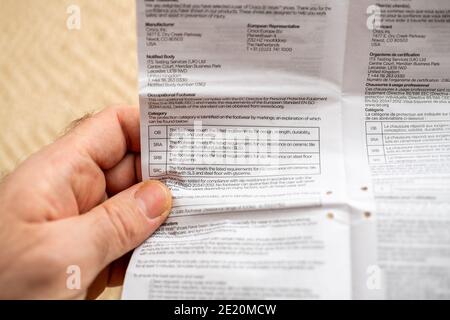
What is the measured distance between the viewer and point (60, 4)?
0.65 m

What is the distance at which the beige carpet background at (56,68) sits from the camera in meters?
0.57

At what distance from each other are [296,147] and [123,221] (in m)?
0.17

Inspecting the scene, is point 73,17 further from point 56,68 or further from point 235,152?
point 235,152

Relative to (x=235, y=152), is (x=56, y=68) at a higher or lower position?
higher

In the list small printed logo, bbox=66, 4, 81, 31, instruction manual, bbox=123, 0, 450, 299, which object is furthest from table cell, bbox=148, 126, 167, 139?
small printed logo, bbox=66, 4, 81, 31

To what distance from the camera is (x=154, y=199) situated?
1.22 feet

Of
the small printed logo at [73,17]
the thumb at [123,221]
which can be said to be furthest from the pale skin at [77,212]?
the small printed logo at [73,17]

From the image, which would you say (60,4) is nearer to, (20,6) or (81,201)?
(20,6)

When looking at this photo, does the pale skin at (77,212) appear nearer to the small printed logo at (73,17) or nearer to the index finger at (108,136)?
the index finger at (108,136)

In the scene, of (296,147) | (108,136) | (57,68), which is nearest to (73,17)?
(57,68)

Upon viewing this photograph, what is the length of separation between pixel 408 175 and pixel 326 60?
13 centimetres

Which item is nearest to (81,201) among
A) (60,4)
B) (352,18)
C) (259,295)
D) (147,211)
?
(147,211)

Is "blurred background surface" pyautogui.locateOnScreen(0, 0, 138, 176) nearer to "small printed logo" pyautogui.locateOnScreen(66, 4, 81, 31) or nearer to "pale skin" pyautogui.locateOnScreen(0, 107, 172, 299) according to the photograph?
"small printed logo" pyautogui.locateOnScreen(66, 4, 81, 31)

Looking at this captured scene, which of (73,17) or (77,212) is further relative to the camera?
(73,17)
